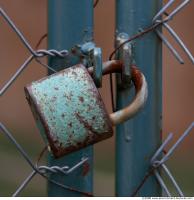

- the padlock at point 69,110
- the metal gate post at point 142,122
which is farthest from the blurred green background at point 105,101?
the padlock at point 69,110

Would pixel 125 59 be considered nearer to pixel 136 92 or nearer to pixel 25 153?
pixel 136 92

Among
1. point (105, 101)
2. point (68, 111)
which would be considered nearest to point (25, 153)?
point (68, 111)

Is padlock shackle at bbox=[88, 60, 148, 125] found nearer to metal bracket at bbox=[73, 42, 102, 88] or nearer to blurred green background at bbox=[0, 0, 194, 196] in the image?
metal bracket at bbox=[73, 42, 102, 88]

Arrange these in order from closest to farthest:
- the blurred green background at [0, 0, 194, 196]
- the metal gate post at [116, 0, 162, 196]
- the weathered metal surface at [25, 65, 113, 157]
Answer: the weathered metal surface at [25, 65, 113, 157], the metal gate post at [116, 0, 162, 196], the blurred green background at [0, 0, 194, 196]

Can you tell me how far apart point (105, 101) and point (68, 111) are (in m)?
2.30

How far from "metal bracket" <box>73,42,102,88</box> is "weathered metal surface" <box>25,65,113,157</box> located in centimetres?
2

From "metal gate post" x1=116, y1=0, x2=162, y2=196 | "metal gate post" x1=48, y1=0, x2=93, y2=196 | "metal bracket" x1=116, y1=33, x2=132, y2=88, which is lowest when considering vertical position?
"metal gate post" x1=116, y1=0, x2=162, y2=196

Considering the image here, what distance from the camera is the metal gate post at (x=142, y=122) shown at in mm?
884

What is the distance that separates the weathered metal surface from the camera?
77cm

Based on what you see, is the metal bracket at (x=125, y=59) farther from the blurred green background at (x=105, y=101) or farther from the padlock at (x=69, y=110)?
the blurred green background at (x=105, y=101)

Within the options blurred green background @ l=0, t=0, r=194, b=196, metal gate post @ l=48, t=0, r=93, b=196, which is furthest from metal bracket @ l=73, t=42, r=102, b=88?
blurred green background @ l=0, t=0, r=194, b=196

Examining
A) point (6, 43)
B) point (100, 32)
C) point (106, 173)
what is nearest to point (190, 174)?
point (106, 173)

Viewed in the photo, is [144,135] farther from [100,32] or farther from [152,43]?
[100,32]

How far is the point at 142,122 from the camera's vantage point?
0.90 meters
